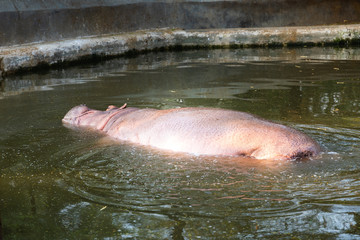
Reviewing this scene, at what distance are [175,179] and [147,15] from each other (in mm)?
10605

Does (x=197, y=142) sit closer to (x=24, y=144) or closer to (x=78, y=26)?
(x=24, y=144)

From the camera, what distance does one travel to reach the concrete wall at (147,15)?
11.4 metres

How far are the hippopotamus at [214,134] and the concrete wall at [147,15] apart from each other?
20.5 feet

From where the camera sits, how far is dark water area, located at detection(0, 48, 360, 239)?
347cm

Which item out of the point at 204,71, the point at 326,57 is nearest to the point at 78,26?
the point at 204,71

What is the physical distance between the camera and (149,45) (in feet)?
45.3

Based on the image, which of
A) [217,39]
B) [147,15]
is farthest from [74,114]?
[217,39]

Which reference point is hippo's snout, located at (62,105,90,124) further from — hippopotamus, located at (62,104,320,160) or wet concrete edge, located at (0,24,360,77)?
wet concrete edge, located at (0,24,360,77)

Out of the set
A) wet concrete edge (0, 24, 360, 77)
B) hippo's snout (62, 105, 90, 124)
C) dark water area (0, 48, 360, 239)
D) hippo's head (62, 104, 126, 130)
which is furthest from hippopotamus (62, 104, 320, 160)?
wet concrete edge (0, 24, 360, 77)

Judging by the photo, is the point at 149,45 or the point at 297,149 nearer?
the point at 297,149

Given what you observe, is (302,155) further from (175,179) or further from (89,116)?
(89,116)

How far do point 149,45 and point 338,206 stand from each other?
10.6 metres

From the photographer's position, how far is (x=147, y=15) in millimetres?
14367

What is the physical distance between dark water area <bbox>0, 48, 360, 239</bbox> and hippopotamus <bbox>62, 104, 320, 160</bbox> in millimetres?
120
